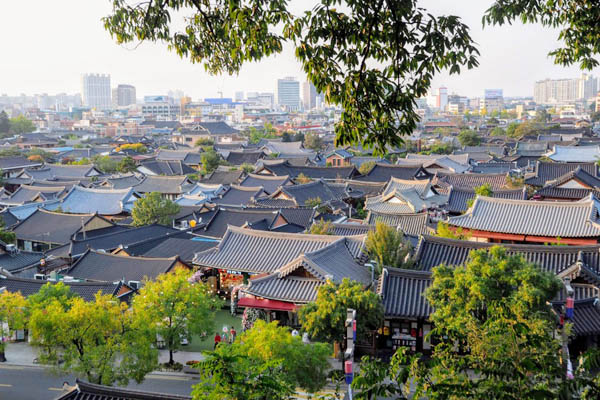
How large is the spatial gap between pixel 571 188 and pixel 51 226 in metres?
28.9

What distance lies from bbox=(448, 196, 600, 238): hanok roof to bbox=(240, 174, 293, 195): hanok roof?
65.1 ft

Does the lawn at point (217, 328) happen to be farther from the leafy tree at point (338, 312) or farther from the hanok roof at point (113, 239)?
the hanok roof at point (113, 239)

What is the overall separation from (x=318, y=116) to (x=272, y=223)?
15468 centimetres

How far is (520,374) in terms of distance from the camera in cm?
573

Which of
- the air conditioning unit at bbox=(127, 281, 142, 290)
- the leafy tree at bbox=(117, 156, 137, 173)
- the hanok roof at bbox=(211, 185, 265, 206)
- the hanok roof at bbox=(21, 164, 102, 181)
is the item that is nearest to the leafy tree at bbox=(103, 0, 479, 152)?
the air conditioning unit at bbox=(127, 281, 142, 290)

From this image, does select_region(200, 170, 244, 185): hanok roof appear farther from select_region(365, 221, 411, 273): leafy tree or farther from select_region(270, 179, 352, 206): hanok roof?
select_region(365, 221, 411, 273): leafy tree

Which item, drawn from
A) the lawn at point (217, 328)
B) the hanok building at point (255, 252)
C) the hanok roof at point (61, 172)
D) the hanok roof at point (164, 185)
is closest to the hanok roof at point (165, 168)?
the hanok roof at point (61, 172)

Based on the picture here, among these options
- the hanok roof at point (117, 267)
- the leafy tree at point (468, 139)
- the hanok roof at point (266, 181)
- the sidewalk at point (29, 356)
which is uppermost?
the leafy tree at point (468, 139)

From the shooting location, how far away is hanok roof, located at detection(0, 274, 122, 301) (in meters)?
19.4

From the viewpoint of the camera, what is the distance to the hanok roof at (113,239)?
2791 centimetres

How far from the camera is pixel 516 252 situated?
63.3ft

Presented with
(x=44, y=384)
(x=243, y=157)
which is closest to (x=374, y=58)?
(x=44, y=384)

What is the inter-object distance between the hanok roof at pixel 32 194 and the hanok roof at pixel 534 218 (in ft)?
99.2

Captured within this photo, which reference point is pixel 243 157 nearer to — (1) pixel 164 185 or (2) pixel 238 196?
(1) pixel 164 185
